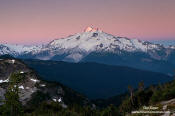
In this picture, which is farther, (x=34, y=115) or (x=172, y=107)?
(x=34, y=115)

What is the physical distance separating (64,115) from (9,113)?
319 feet

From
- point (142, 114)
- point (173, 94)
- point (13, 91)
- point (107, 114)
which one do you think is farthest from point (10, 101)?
point (107, 114)

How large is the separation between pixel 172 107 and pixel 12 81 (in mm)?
59864

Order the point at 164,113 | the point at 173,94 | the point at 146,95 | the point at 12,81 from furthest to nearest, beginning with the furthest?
the point at 146,95
the point at 173,94
the point at 12,81
the point at 164,113

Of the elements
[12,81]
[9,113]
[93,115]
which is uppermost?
[12,81]

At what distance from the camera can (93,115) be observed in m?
200

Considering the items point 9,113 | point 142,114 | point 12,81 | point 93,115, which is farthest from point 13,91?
point 93,115

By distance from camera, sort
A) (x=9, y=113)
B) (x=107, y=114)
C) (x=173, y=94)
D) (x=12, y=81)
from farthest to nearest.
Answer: (x=107, y=114), (x=173, y=94), (x=9, y=113), (x=12, y=81)

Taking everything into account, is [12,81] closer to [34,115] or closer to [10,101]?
[10,101]

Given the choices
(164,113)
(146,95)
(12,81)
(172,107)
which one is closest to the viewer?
(164,113)

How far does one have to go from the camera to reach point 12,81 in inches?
3573

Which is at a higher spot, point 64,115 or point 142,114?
point 142,114

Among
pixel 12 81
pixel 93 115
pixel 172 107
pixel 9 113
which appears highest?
pixel 12 81

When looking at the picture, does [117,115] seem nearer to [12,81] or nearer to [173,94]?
[173,94]
